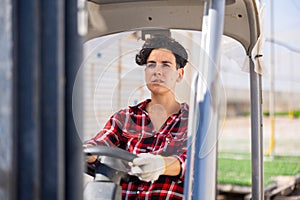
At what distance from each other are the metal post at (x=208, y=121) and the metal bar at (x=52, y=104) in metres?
0.84

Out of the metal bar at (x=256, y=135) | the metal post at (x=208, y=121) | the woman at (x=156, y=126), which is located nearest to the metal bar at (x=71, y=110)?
the metal post at (x=208, y=121)

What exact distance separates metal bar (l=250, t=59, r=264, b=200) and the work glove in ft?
2.60

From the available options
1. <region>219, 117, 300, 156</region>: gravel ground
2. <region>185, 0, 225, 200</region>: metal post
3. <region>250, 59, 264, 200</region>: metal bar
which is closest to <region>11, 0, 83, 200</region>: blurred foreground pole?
<region>185, 0, 225, 200</region>: metal post

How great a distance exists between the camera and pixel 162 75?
171cm

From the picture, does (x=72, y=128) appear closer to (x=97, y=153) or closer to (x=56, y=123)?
(x=56, y=123)

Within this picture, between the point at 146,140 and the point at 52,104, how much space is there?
1119 mm

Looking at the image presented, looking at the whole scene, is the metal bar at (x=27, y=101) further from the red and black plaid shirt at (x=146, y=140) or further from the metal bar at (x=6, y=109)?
the red and black plaid shirt at (x=146, y=140)

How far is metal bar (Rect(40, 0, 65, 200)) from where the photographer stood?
75cm

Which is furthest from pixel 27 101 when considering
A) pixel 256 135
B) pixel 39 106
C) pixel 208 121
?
pixel 256 135

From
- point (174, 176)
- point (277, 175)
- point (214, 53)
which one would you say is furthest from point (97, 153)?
point (277, 175)

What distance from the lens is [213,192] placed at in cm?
157

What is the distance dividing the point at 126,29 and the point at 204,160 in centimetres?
92

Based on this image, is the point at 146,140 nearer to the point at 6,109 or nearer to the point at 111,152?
the point at 111,152

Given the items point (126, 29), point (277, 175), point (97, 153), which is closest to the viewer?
point (97, 153)
